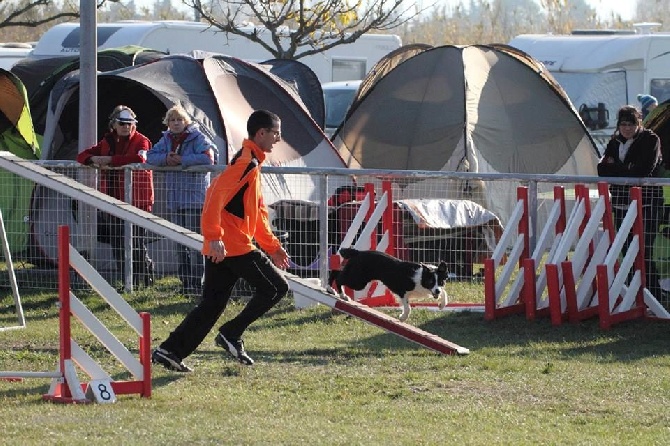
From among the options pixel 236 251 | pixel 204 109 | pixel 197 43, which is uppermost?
pixel 197 43

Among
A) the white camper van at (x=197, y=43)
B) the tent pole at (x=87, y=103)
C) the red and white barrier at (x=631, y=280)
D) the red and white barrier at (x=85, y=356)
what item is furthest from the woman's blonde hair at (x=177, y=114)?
the white camper van at (x=197, y=43)

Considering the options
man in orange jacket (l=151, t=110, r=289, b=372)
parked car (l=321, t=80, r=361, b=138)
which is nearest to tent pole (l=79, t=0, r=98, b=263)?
man in orange jacket (l=151, t=110, r=289, b=372)

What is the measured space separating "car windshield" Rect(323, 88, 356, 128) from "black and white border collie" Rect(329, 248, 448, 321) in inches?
349

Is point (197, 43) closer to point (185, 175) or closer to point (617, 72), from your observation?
point (617, 72)

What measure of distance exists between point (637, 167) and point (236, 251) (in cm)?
429

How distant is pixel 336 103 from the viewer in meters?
20.7

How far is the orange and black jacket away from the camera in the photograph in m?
8.95

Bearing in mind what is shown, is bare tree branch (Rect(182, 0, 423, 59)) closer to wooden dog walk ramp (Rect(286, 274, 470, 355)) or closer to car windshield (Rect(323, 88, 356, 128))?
car windshield (Rect(323, 88, 356, 128))

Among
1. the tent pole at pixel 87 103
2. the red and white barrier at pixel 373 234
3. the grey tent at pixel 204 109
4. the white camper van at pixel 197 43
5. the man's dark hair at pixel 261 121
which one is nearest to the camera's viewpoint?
the man's dark hair at pixel 261 121

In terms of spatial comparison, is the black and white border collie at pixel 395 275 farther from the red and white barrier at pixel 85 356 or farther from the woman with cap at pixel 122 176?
the red and white barrier at pixel 85 356

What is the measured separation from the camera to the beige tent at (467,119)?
16.7 m

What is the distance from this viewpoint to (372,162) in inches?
677

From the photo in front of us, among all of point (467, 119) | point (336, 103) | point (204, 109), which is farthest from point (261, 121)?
point (336, 103)

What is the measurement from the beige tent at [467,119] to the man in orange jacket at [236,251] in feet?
24.0
